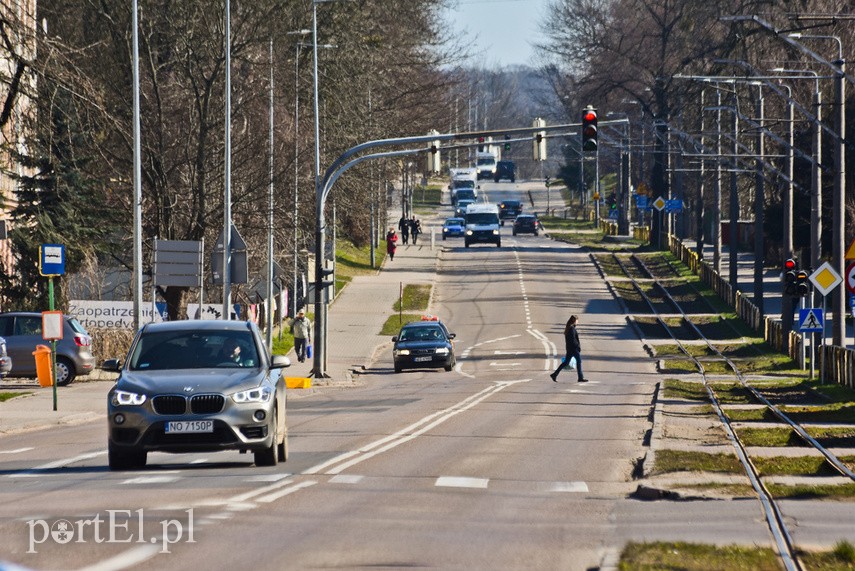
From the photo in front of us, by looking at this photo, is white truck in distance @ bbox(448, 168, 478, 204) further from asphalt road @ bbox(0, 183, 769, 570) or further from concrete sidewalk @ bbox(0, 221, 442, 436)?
asphalt road @ bbox(0, 183, 769, 570)

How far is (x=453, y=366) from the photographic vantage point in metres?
46.5

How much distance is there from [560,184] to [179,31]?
142 m

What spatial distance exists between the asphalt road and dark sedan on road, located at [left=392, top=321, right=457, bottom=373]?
13578 mm

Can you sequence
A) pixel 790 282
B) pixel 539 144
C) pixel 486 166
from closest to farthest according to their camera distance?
pixel 539 144 < pixel 790 282 < pixel 486 166

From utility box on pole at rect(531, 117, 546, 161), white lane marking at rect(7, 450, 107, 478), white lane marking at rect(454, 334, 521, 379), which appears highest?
utility box on pole at rect(531, 117, 546, 161)

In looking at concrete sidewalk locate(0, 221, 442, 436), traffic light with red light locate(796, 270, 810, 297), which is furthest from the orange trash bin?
traffic light with red light locate(796, 270, 810, 297)

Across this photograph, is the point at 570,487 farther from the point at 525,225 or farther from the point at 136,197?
the point at 525,225

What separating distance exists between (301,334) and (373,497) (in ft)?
107

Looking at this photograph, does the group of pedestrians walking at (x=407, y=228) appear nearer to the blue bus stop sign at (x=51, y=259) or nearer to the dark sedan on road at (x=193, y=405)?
the blue bus stop sign at (x=51, y=259)

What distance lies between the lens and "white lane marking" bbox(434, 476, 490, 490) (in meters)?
15.0

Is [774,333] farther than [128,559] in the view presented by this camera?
Yes

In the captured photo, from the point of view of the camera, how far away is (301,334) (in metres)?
46.2

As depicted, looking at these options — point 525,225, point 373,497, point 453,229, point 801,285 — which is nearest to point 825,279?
point 801,285

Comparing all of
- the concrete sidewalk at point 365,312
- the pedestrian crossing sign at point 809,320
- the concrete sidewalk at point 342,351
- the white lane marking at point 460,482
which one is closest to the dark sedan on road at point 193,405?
the white lane marking at point 460,482
